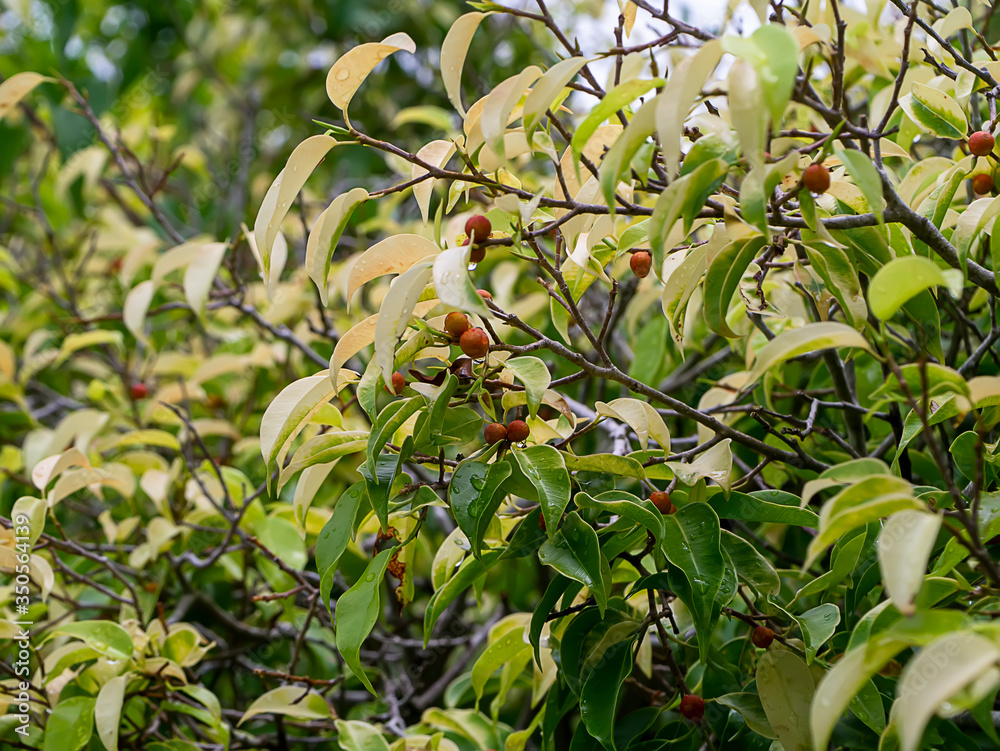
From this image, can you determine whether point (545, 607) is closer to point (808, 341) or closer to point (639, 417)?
point (639, 417)

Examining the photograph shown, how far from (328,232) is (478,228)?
154mm

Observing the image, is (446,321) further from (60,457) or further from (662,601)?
(60,457)

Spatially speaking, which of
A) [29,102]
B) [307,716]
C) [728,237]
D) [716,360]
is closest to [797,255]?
[728,237]

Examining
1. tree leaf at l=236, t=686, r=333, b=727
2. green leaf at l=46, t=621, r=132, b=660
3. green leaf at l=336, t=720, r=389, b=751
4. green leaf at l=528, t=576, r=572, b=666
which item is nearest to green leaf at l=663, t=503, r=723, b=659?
green leaf at l=528, t=576, r=572, b=666

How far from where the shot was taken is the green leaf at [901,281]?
520 mm

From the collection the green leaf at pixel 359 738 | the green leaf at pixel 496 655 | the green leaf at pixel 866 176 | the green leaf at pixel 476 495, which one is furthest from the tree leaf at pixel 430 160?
the green leaf at pixel 359 738

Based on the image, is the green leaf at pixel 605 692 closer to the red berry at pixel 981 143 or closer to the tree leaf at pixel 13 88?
the red berry at pixel 981 143

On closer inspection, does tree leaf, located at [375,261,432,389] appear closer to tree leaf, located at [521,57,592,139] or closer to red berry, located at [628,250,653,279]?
tree leaf, located at [521,57,592,139]

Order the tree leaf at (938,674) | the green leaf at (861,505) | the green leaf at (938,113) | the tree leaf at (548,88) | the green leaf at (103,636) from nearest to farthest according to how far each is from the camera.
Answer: the tree leaf at (938,674)
the green leaf at (861,505)
the tree leaf at (548,88)
the green leaf at (938,113)
the green leaf at (103,636)

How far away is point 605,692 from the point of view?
2.44 ft

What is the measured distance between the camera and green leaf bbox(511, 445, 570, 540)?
2.15 ft

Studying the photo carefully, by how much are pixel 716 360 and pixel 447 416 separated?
832 millimetres

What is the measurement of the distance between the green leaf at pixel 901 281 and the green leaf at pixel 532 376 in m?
0.26

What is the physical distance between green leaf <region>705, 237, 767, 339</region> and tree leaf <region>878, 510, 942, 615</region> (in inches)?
9.5
